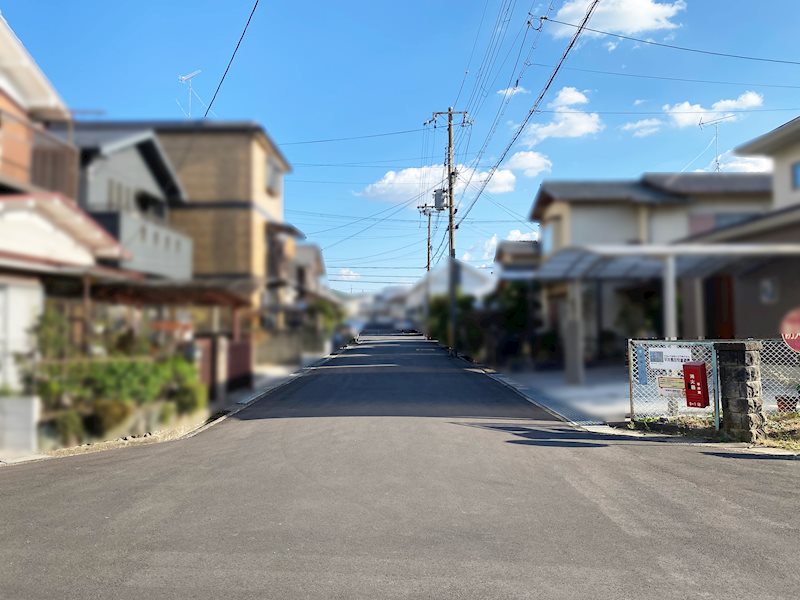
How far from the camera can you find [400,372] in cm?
1772

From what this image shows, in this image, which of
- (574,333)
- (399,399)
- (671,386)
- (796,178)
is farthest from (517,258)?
(399,399)

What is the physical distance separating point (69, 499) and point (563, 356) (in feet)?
16.0

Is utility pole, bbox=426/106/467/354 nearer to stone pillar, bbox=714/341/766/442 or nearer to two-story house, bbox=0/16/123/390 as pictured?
two-story house, bbox=0/16/123/390

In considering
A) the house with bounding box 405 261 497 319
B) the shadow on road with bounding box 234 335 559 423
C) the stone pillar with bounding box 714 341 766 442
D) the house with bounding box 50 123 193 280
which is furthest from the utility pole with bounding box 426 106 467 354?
the stone pillar with bounding box 714 341 766 442

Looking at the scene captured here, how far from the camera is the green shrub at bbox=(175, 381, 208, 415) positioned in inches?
110

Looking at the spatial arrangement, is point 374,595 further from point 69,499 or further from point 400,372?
point 400,372

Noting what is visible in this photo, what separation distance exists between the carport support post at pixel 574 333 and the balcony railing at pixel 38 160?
2029 millimetres

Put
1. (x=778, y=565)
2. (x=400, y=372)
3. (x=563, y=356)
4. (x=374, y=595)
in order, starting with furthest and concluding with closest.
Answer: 1. (x=400, y=372)
2. (x=778, y=565)
3. (x=374, y=595)
4. (x=563, y=356)

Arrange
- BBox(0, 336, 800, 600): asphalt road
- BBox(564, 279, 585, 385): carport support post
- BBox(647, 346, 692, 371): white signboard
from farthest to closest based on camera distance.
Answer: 1. BBox(647, 346, 692, 371): white signboard
2. BBox(0, 336, 800, 600): asphalt road
3. BBox(564, 279, 585, 385): carport support post

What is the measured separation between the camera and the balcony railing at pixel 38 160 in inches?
88.0

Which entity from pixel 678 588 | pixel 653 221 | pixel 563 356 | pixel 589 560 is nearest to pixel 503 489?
pixel 589 560

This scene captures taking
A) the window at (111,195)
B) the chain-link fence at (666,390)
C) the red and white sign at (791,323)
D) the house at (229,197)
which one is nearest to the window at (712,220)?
the red and white sign at (791,323)

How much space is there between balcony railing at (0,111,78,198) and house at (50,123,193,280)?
0.16ft

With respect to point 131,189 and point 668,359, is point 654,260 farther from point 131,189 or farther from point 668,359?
point 668,359
